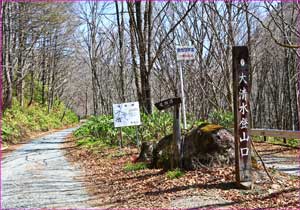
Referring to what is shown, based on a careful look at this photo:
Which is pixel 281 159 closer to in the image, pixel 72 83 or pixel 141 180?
pixel 141 180

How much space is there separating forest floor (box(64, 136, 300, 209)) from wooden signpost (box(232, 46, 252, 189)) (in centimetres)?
37

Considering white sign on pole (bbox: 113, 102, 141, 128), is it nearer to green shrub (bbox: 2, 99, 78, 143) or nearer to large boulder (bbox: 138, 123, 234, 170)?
large boulder (bbox: 138, 123, 234, 170)

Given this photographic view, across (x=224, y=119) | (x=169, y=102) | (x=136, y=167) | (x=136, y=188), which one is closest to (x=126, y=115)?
(x=136, y=167)

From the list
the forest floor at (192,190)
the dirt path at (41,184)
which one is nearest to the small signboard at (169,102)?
the forest floor at (192,190)

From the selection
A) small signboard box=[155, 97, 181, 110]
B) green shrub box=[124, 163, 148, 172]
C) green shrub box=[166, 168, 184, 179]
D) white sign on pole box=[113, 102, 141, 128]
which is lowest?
green shrub box=[124, 163, 148, 172]

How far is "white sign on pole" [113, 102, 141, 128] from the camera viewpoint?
13766 millimetres

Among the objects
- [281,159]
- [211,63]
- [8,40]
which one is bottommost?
[281,159]

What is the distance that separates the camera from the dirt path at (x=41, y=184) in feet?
24.1

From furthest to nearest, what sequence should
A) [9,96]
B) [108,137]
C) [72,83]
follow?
[72,83], [9,96], [108,137]

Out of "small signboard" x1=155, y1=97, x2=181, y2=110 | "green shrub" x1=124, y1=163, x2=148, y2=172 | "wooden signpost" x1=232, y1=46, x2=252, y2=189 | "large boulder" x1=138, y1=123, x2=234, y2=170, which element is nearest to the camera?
"wooden signpost" x1=232, y1=46, x2=252, y2=189

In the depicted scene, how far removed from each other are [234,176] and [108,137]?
10.9m

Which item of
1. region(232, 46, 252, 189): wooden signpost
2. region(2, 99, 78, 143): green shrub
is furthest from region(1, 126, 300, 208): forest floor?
region(2, 99, 78, 143): green shrub

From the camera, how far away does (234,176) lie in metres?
7.36

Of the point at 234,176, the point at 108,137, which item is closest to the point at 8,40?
the point at 108,137
